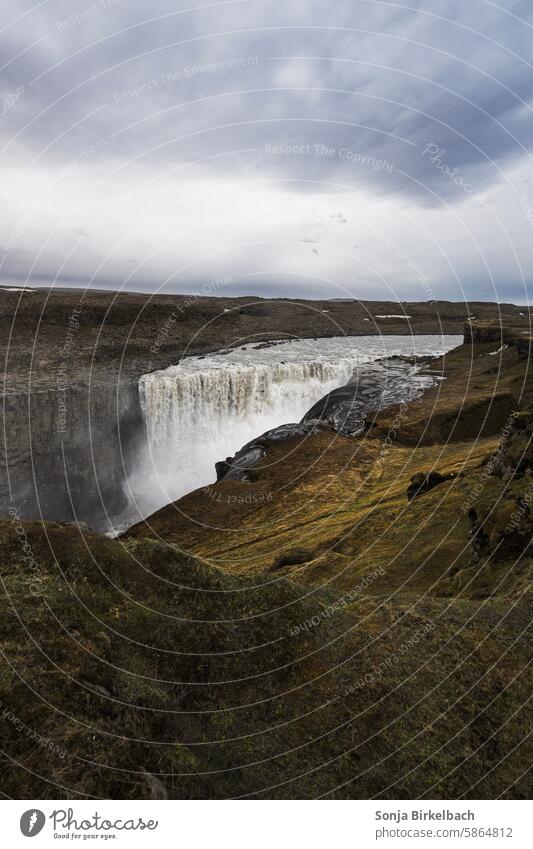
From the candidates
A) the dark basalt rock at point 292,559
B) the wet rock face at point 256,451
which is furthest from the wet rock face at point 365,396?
the dark basalt rock at point 292,559

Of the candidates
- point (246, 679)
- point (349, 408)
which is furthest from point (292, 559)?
point (349, 408)

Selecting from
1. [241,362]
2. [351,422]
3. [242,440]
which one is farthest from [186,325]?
[351,422]

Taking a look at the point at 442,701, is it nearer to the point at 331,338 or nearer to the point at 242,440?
the point at 242,440

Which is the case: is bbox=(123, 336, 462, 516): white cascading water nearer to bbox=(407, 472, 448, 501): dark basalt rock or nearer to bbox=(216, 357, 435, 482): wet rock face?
bbox=(216, 357, 435, 482): wet rock face

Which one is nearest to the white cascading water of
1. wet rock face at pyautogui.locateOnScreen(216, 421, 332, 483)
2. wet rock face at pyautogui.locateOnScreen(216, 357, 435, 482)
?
wet rock face at pyautogui.locateOnScreen(216, 357, 435, 482)

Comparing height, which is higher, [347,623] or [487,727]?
[347,623]

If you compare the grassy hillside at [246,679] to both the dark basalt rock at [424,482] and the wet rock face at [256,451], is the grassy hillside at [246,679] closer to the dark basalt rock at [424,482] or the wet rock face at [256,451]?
the dark basalt rock at [424,482]

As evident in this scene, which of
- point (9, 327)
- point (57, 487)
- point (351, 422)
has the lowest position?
point (57, 487)

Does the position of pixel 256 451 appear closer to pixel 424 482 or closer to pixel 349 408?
pixel 349 408
